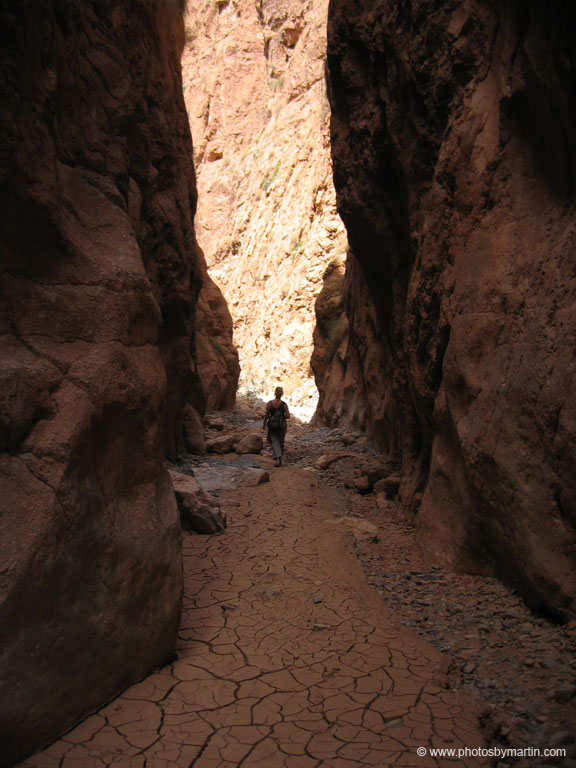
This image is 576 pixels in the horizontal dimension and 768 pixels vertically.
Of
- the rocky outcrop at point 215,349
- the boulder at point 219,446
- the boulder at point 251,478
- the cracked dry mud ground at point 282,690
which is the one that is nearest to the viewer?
the cracked dry mud ground at point 282,690

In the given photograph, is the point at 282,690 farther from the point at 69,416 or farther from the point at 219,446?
the point at 219,446

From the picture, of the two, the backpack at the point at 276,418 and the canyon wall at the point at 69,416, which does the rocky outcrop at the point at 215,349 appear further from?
the canyon wall at the point at 69,416

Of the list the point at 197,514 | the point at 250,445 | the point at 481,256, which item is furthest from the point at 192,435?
the point at 481,256

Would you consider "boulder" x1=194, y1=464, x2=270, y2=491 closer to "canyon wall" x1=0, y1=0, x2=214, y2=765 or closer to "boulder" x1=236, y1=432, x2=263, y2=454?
"boulder" x1=236, y1=432, x2=263, y2=454

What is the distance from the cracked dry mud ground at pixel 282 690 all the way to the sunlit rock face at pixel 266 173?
15.3 m

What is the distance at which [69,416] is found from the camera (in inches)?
106

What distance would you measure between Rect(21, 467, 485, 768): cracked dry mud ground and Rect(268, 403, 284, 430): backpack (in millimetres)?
5186

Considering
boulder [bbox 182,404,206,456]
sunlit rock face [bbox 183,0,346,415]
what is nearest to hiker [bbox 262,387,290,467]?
boulder [bbox 182,404,206,456]

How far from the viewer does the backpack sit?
9.70m

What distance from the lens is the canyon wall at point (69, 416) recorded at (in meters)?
2.29

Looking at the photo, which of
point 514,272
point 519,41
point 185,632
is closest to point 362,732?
point 185,632

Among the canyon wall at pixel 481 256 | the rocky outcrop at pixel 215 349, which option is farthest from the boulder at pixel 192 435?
the rocky outcrop at pixel 215 349

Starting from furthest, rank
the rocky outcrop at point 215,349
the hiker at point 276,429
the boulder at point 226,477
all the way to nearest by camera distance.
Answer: the rocky outcrop at point 215,349, the hiker at point 276,429, the boulder at point 226,477

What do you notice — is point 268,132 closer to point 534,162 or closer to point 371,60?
point 371,60
